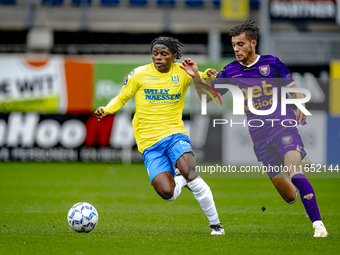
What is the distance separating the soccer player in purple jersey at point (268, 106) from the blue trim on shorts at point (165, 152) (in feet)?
2.50

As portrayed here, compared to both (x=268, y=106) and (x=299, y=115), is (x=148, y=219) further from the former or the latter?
(x=299, y=115)

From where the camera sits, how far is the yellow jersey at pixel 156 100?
5930mm

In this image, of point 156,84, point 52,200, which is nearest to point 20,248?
→ point 156,84

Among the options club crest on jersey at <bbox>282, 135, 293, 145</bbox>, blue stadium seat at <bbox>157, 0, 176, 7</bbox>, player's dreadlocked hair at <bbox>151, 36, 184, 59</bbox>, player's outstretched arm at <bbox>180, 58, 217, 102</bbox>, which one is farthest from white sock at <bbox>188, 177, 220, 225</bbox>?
blue stadium seat at <bbox>157, 0, 176, 7</bbox>

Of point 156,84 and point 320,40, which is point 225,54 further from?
point 156,84

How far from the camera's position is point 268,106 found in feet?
18.8

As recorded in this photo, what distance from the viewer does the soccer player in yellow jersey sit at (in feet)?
19.1

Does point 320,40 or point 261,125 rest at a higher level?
point 320,40

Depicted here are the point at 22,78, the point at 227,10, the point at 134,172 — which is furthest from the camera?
the point at 227,10

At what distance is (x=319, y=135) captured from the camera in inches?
611

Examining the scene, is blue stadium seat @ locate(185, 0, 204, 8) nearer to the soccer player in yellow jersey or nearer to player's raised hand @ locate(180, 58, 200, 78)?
the soccer player in yellow jersey

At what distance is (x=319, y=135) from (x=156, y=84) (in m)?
10.6

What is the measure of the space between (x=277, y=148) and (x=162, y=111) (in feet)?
4.29

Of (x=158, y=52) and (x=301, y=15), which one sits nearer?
(x=158, y=52)
